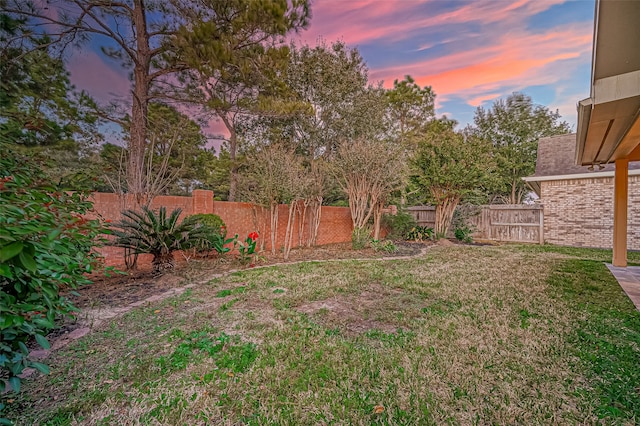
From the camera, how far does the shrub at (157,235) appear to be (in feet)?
15.3

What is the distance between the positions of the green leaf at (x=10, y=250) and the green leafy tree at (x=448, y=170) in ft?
33.8

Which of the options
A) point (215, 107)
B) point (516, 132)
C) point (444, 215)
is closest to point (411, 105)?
point (516, 132)

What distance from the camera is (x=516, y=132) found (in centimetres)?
1859

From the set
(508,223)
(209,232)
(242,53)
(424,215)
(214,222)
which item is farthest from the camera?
(424,215)

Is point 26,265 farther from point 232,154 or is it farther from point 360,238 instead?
point 232,154

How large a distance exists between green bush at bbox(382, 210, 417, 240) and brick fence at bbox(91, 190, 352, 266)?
1500mm

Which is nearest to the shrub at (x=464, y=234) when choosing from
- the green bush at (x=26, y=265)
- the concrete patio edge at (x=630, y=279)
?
the concrete patio edge at (x=630, y=279)

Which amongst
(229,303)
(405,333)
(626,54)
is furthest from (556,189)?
(229,303)

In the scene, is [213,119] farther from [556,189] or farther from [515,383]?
[556,189]

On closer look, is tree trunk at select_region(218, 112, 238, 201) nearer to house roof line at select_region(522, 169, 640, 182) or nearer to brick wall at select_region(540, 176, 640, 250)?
house roof line at select_region(522, 169, 640, 182)

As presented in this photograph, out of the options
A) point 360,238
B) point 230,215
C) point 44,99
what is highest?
point 44,99

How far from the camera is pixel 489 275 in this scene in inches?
208

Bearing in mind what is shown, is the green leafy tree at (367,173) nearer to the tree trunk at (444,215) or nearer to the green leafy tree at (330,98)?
the green leafy tree at (330,98)

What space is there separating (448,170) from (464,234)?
2.92m
